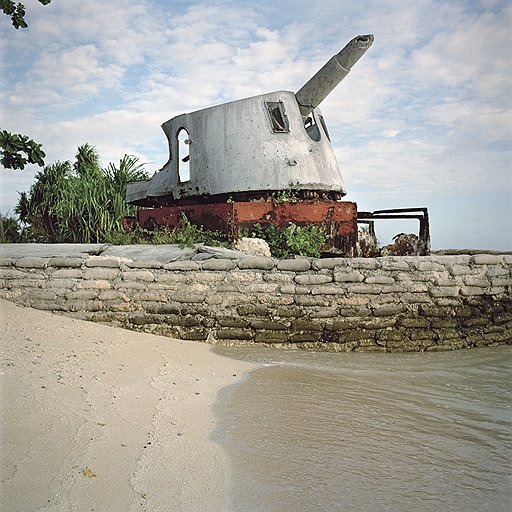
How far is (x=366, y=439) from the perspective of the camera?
272cm

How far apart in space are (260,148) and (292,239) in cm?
147

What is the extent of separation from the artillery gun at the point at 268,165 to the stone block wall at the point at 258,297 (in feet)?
3.87

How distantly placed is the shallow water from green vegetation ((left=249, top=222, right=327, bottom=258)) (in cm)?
211

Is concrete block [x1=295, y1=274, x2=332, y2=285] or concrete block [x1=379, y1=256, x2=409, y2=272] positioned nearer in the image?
concrete block [x1=295, y1=274, x2=332, y2=285]

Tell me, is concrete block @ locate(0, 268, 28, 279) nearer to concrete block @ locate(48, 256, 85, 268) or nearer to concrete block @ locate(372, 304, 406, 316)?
concrete block @ locate(48, 256, 85, 268)

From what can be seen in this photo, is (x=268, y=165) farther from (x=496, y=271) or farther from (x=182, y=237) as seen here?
(x=496, y=271)

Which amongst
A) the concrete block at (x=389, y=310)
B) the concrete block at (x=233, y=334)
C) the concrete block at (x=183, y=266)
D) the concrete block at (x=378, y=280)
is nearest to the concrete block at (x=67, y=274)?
the concrete block at (x=183, y=266)

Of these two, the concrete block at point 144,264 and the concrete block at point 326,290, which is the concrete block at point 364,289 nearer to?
the concrete block at point 326,290

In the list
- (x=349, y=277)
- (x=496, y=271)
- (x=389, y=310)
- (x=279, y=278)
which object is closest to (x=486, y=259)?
(x=496, y=271)

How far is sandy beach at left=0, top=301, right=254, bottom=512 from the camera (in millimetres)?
1947

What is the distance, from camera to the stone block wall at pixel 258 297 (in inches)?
220

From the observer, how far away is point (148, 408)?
9.74 feet

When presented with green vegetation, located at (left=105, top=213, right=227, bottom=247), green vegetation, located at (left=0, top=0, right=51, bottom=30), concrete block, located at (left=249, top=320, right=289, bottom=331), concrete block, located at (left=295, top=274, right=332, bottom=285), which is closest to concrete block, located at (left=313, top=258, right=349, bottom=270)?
concrete block, located at (left=295, top=274, right=332, bottom=285)

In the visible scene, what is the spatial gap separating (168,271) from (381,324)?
238 centimetres
